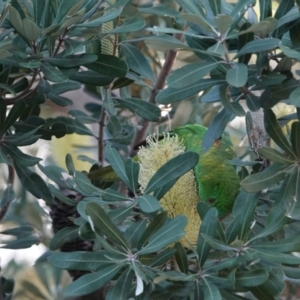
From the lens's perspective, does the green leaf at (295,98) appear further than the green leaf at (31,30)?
No

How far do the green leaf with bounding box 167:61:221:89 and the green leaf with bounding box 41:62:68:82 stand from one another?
189 mm

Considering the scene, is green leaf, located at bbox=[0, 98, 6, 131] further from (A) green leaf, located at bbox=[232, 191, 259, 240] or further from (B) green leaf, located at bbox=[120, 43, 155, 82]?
(A) green leaf, located at bbox=[232, 191, 259, 240]

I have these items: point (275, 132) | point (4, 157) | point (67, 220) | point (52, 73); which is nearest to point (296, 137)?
point (275, 132)

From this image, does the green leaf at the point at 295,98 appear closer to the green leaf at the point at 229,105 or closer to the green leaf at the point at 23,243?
the green leaf at the point at 229,105

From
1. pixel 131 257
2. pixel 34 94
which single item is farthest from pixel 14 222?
pixel 131 257

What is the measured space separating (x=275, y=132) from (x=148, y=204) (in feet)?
0.61

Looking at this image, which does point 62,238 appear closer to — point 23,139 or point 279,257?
point 23,139

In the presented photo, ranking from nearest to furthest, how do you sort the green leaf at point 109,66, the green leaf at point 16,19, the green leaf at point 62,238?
the green leaf at point 16,19
the green leaf at point 109,66
the green leaf at point 62,238

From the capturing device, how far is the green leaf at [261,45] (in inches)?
24.7

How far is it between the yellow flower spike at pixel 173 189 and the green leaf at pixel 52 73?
169 mm

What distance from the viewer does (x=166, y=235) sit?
0.64 metres

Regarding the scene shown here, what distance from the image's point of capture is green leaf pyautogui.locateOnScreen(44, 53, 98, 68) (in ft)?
2.52

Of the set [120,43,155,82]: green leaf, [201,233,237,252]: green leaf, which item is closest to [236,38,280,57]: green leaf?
[201,233,237,252]: green leaf

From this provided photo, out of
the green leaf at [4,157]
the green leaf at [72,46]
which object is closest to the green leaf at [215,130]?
the green leaf at [72,46]
